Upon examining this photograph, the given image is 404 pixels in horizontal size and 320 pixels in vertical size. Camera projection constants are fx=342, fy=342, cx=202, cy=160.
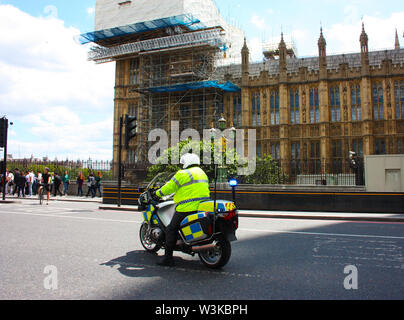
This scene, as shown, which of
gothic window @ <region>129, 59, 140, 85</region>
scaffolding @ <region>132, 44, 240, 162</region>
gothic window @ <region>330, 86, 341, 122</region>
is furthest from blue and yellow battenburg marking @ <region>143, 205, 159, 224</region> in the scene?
gothic window @ <region>129, 59, 140, 85</region>

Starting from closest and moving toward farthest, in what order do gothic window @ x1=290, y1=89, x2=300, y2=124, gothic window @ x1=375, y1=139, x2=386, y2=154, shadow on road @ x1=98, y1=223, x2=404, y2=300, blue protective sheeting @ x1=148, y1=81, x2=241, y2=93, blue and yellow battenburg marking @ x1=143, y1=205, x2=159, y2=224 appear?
shadow on road @ x1=98, y1=223, x2=404, y2=300, blue and yellow battenburg marking @ x1=143, y1=205, x2=159, y2=224, gothic window @ x1=375, y1=139, x2=386, y2=154, blue protective sheeting @ x1=148, y1=81, x2=241, y2=93, gothic window @ x1=290, y1=89, x2=300, y2=124

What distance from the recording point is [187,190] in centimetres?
487

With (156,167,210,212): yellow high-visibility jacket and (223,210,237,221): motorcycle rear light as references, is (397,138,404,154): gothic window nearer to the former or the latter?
(223,210,237,221): motorcycle rear light

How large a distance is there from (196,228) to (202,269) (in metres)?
0.59

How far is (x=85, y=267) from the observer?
4777mm

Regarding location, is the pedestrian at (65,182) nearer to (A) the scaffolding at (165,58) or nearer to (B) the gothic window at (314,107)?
(A) the scaffolding at (165,58)

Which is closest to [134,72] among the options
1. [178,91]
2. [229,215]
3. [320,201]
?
[178,91]

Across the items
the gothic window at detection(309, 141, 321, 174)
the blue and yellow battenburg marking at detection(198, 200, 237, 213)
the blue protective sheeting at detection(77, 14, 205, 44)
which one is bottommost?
the blue and yellow battenburg marking at detection(198, 200, 237, 213)

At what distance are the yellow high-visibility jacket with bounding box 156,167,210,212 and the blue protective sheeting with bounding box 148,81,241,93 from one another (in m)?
29.3

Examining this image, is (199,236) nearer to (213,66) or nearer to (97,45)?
(213,66)

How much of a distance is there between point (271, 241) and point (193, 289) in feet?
11.2

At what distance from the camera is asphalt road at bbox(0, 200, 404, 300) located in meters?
3.70

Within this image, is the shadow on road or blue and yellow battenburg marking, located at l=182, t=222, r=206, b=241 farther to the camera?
blue and yellow battenburg marking, located at l=182, t=222, r=206, b=241
